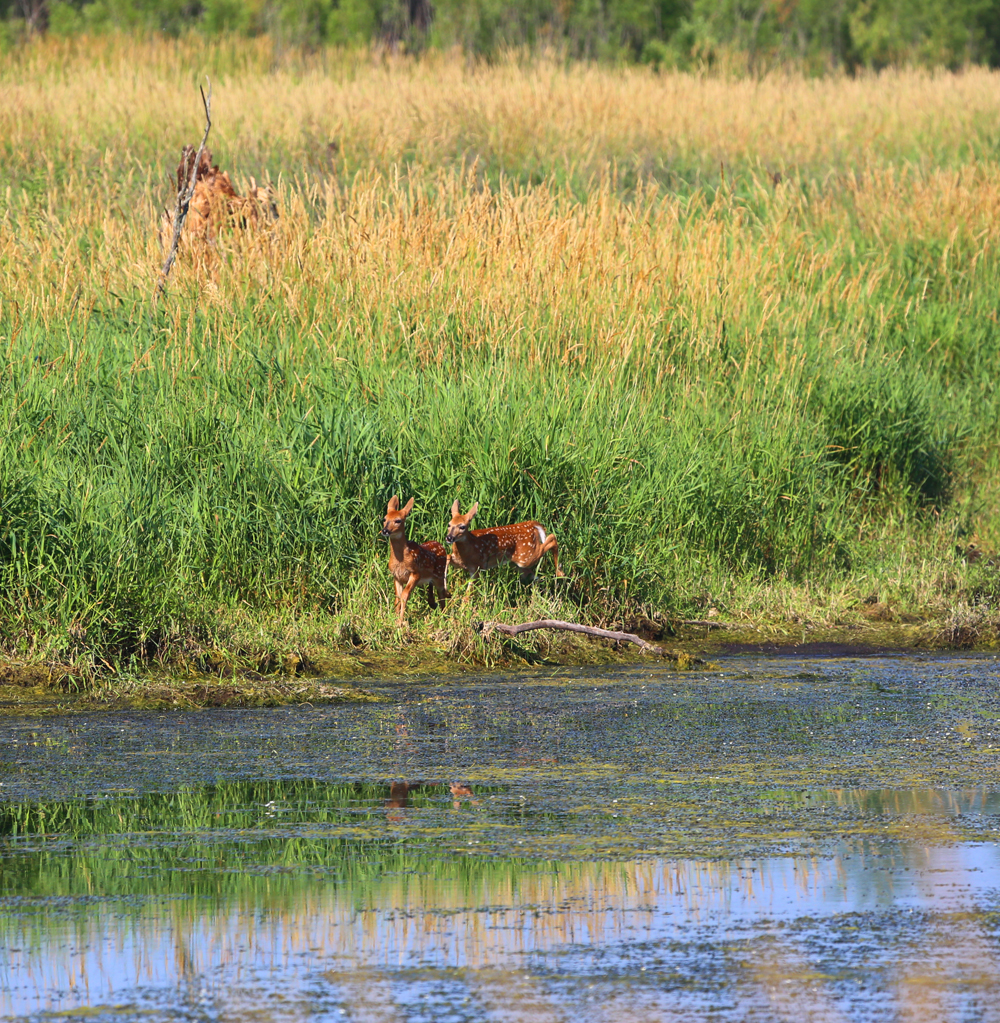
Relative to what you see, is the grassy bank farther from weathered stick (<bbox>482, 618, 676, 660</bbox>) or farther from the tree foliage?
the tree foliage

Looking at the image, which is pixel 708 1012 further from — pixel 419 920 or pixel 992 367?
pixel 992 367

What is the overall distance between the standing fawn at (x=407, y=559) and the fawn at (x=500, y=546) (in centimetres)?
10

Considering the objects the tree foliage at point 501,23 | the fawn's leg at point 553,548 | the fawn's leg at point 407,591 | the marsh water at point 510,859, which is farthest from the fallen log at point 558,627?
the tree foliage at point 501,23

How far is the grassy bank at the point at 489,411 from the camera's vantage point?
8.25m

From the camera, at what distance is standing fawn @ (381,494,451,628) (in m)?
8.01

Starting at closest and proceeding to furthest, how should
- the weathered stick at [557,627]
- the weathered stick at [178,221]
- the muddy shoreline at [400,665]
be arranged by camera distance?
the muddy shoreline at [400,665]
the weathered stick at [557,627]
the weathered stick at [178,221]

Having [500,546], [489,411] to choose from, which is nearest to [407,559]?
[500,546]

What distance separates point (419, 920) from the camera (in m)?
4.42

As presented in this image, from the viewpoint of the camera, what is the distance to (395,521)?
26.1ft

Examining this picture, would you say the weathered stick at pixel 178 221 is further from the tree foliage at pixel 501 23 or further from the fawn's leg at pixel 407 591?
the tree foliage at pixel 501 23

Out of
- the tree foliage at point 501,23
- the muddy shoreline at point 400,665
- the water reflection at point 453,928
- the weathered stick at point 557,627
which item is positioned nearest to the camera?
the water reflection at point 453,928

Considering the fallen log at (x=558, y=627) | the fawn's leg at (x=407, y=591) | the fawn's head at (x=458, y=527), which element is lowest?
the fallen log at (x=558, y=627)

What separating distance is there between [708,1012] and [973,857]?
1.50 metres

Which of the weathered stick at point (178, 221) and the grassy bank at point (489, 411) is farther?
the weathered stick at point (178, 221)
